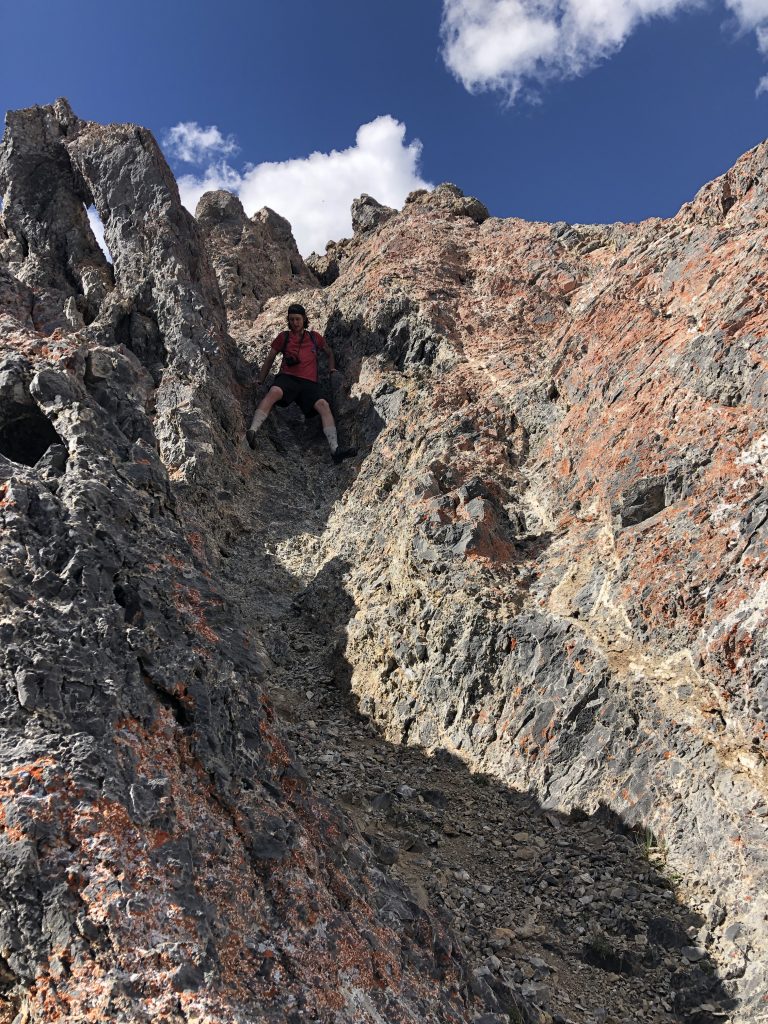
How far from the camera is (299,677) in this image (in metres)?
11.9

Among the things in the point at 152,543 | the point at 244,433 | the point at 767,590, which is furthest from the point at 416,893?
the point at 244,433

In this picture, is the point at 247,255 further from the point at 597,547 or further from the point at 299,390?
the point at 597,547

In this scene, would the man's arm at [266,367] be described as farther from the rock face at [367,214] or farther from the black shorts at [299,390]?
the rock face at [367,214]

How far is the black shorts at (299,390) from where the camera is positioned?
1747cm

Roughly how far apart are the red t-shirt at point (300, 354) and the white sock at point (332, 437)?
5.00 ft

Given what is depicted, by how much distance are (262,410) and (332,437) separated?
1894mm

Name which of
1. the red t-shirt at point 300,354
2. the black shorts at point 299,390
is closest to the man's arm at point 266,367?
the red t-shirt at point 300,354

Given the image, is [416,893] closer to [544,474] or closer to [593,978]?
[593,978]

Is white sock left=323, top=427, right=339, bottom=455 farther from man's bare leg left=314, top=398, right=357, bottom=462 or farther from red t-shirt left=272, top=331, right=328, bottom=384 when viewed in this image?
red t-shirt left=272, top=331, right=328, bottom=384

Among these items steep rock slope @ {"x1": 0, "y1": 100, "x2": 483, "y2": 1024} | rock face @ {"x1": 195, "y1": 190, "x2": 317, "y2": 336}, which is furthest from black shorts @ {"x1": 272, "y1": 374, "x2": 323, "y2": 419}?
steep rock slope @ {"x1": 0, "y1": 100, "x2": 483, "y2": 1024}

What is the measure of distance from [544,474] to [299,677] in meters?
5.59

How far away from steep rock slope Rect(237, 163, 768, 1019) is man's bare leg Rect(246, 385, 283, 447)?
1743 millimetres

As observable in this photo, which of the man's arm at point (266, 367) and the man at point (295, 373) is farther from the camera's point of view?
the man's arm at point (266, 367)

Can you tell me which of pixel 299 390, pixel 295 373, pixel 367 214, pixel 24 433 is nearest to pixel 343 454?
pixel 299 390
